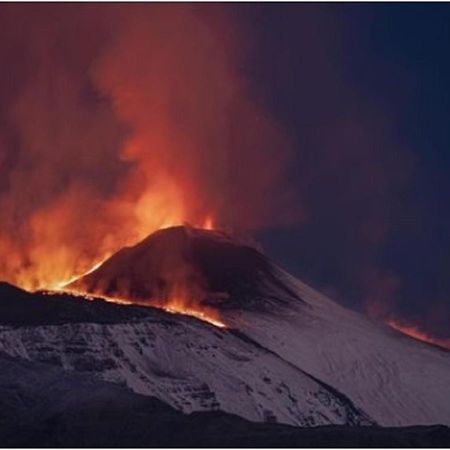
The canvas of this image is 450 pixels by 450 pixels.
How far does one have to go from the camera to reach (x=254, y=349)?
180 metres

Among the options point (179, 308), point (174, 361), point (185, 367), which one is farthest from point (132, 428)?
point (179, 308)

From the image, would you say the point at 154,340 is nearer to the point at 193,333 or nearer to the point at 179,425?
the point at 193,333

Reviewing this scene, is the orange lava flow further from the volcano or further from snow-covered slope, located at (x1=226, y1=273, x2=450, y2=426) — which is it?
snow-covered slope, located at (x1=226, y1=273, x2=450, y2=426)

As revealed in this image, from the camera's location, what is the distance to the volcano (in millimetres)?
160500

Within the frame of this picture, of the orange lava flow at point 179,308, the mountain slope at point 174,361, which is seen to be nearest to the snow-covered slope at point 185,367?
the mountain slope at point 174,361

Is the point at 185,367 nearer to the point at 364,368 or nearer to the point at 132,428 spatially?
the point at 364,368

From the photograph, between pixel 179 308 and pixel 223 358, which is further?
pixel 179 308

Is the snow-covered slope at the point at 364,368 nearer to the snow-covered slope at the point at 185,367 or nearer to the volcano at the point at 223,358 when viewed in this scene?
the volcano at the point at 223,358

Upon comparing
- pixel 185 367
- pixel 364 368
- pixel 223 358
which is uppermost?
pixel 364 368

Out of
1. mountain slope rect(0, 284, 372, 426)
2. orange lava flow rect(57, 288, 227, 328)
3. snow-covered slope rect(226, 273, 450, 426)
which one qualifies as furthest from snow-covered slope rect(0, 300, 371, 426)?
orange lava flow rect(57, 288, 227, 328)

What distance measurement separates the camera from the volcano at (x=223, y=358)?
527 ft

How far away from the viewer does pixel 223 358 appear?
173m

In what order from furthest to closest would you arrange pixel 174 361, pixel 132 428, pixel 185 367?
pixel 174 361
pixel 185 367
pixel 132 428

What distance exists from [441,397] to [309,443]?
220ft
